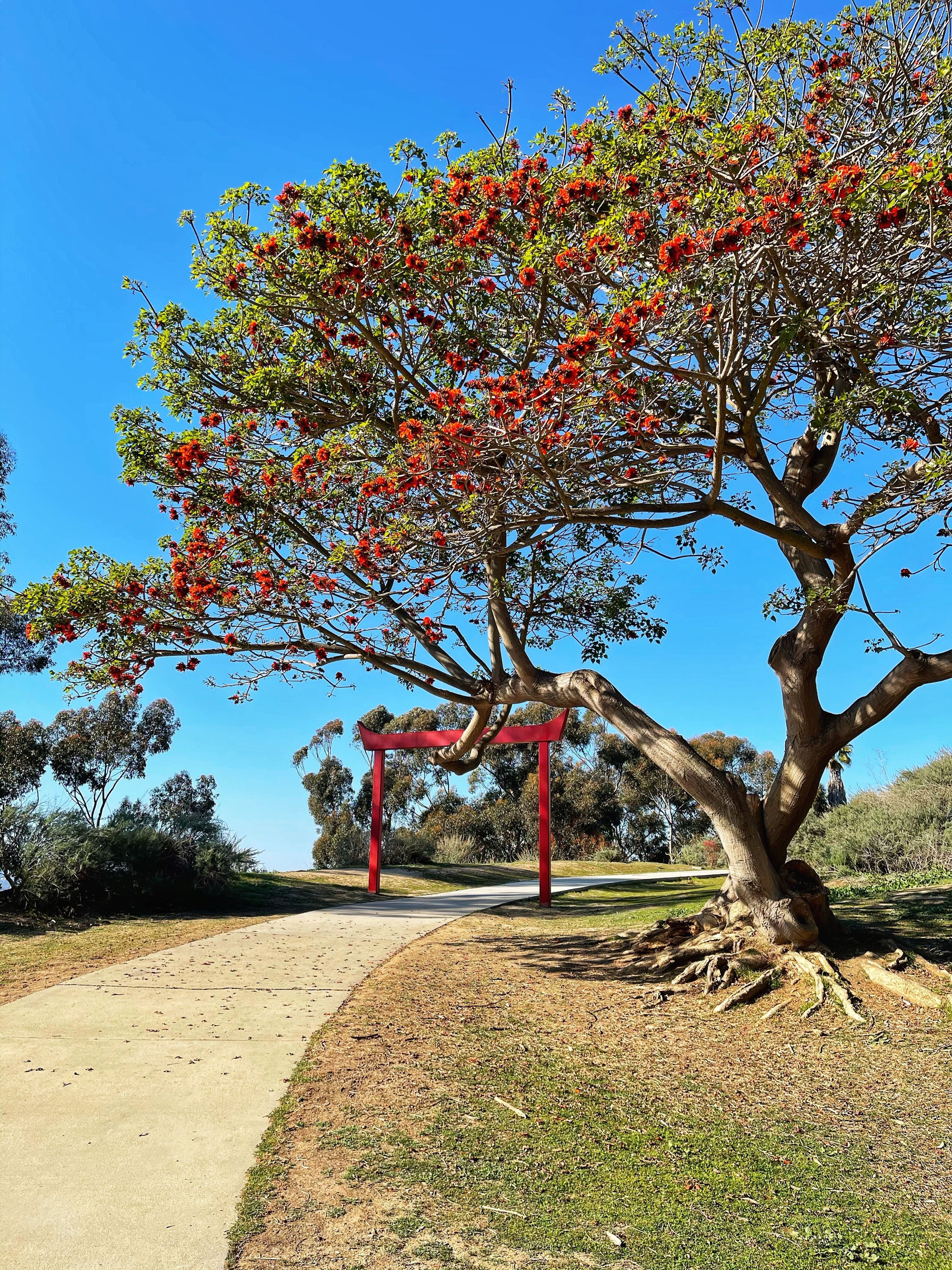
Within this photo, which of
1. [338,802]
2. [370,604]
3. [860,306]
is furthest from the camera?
[338,802]

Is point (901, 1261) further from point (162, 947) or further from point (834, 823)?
point (834, 823)

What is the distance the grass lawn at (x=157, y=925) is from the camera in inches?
356

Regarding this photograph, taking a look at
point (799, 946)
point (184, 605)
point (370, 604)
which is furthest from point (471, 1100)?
point (184, 605)

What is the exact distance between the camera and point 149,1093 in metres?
5.45

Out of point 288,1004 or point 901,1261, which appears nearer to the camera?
point 901,1261

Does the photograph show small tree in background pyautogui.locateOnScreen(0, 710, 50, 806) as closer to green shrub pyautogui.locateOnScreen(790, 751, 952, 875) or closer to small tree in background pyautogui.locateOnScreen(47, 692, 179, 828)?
small tree in background pyautogui.locateOnScreen(47, 692, 179, 828)

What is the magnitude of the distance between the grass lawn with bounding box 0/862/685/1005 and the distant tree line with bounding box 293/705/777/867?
10.9 m

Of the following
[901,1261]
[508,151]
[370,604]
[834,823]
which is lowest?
[901,1261]

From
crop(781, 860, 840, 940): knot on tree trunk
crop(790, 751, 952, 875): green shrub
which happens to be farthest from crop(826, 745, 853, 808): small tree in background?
crop(781, 860, 840, 940): knot on tree trunk

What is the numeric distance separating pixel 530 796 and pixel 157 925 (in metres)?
19.2

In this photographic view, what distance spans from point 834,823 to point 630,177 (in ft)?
47.3

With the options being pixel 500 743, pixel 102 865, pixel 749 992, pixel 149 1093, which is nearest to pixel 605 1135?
pixel 149 1093

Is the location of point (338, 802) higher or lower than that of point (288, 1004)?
higher

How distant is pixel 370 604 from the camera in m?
8.89
